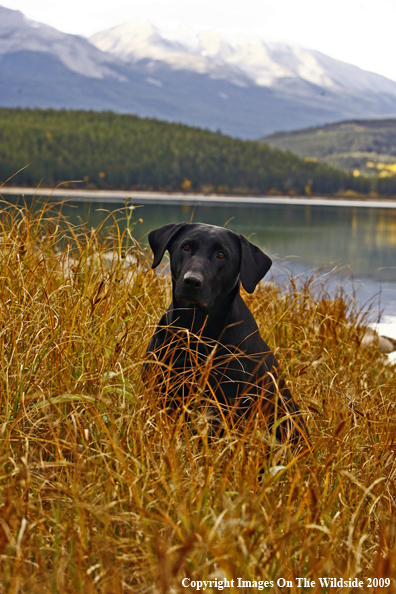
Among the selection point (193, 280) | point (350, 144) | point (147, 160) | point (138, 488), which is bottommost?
point (138, 488)

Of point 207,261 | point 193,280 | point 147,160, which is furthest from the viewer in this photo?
point 147,160

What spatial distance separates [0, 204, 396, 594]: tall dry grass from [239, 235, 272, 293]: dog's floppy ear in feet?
2.29

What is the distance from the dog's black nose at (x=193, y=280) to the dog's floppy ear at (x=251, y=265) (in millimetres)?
308

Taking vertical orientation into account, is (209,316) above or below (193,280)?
below

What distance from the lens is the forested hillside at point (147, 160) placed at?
60.9 m

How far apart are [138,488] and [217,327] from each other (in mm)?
964

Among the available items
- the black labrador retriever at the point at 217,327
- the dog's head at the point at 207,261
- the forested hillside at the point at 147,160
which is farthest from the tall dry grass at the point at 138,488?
the forested hillside at the point at 147,160

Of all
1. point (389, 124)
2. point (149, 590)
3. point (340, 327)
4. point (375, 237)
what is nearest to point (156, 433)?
point (149, 590)

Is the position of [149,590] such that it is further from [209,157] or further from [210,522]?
[209,157]

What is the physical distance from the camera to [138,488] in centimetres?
175

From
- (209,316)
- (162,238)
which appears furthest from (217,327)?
(162,238)

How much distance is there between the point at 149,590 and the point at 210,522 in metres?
0.28

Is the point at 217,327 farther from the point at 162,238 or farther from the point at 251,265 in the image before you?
A: the point at 162,238

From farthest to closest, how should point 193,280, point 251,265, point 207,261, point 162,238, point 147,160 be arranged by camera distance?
point 147,160 → point 162,238 → point 251,265 → point 207,261 → point 193,280
